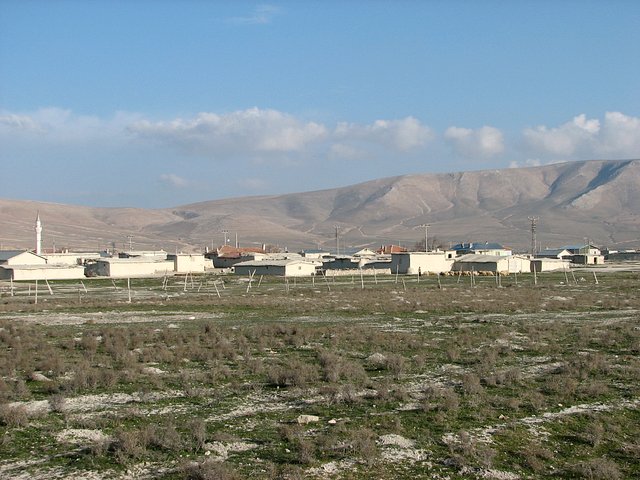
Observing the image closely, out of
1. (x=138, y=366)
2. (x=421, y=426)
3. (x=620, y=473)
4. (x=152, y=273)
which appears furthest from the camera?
(x=152, y=273)

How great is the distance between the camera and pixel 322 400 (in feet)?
50.6

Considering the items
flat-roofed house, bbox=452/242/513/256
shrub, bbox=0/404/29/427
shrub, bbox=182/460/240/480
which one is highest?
flat-roofed house, bbox=452/242/513/256

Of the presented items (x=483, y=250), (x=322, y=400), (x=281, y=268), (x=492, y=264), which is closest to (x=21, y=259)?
(x=281, y=268)

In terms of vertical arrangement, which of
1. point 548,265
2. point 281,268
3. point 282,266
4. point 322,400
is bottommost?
point 322,400

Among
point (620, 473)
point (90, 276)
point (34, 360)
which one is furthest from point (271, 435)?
point (90, 276)

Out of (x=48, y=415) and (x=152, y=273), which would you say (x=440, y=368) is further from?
(x=152, y=273)

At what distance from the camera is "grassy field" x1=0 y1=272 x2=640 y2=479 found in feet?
38.0

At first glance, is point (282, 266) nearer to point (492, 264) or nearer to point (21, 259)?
point (492, 264)

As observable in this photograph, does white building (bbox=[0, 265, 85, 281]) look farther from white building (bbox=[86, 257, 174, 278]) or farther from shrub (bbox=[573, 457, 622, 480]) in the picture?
shrub (bbox=[573, 457, 622, 480])

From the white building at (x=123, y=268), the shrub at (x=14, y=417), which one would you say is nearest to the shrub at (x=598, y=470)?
the shrub at (x=14, y=417)

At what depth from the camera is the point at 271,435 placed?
508 inches

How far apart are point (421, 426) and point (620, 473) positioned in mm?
3397

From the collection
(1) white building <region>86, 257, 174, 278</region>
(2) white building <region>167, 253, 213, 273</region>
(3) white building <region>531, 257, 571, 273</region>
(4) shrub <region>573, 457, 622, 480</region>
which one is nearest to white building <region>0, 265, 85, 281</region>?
(1) white building <region>86, 257, 174, 278</region>

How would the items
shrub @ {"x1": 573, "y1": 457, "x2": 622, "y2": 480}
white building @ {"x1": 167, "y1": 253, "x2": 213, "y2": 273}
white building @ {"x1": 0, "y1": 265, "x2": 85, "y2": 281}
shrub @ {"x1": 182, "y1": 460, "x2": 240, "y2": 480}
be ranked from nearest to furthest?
shrub @ {"x1": 182, "y1": 460, "x2": 240, "y2": 480}
shrub @ {"x1": 573, "y1": 457, "x2": 622, "y2": 480}
white building @ {"x1": 0, "y1": 265, "x2": 85, "y2": 281}
white building @ {"x1": 167, "y1": 253, "x2": 213, "y2": 273}
